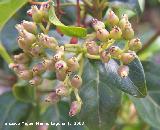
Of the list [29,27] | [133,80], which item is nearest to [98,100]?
[133,80]

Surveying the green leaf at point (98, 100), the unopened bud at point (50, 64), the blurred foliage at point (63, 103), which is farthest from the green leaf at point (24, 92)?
the unopened bud at point (50, 64)

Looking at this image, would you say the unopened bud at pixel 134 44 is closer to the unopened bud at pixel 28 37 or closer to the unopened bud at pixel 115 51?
the unopened bud at pixel 115 51

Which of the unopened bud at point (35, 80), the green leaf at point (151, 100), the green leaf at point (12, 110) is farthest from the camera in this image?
the green leaf at point (12, 110)

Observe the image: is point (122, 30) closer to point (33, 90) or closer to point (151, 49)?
point (33, 90)

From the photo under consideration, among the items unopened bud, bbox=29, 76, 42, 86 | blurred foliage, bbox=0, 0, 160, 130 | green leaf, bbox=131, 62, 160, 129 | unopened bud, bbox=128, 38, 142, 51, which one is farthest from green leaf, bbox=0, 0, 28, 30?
green leaf, bbox=131, 62, 160, 129

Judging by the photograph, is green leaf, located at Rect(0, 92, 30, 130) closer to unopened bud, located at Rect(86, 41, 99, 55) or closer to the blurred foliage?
the blurred foliage

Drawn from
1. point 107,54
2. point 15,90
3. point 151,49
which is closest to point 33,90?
point 15,90
